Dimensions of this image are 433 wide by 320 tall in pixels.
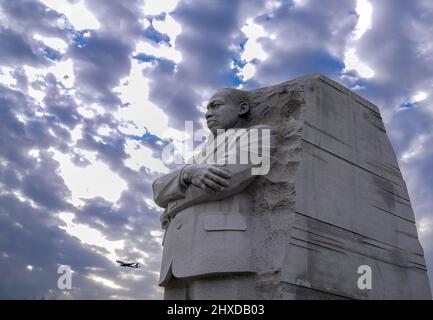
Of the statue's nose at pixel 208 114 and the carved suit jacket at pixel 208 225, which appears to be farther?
the statue's nose at pixel 208 114

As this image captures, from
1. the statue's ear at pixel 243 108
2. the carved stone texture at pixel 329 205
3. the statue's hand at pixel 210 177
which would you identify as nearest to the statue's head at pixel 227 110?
the statue's ear at pixel 243 108

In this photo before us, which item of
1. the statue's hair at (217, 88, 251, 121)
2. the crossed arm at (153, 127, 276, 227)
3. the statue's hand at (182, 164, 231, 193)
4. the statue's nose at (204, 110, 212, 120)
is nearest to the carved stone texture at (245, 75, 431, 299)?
the statue's hair at (217, 88, 251, 121)

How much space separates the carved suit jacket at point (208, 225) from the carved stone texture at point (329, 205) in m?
0.15

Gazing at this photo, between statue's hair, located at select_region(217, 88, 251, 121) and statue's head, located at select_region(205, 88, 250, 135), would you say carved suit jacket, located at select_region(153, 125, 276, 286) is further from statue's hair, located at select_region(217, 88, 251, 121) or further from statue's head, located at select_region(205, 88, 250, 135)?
statue's hair, located at select_region(217, 88, 251, 121)

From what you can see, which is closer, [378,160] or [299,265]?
[299,265]

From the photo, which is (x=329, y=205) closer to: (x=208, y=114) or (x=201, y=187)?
(x=201, y=187)

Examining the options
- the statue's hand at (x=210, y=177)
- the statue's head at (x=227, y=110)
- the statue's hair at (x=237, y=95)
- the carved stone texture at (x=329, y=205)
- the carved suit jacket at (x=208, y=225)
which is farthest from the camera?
the statue's hair at (x=237, y=95)

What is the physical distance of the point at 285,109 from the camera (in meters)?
6.22

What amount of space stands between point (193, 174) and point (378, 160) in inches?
104

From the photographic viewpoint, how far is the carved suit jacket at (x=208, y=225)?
533cm

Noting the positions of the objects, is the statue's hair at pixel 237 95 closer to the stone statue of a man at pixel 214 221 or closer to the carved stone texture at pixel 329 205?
the carved stone texture at pixel 329 205

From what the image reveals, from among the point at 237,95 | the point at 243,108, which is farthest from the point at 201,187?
the point at 237,95

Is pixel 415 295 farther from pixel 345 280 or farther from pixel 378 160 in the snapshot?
pixel 378 160
